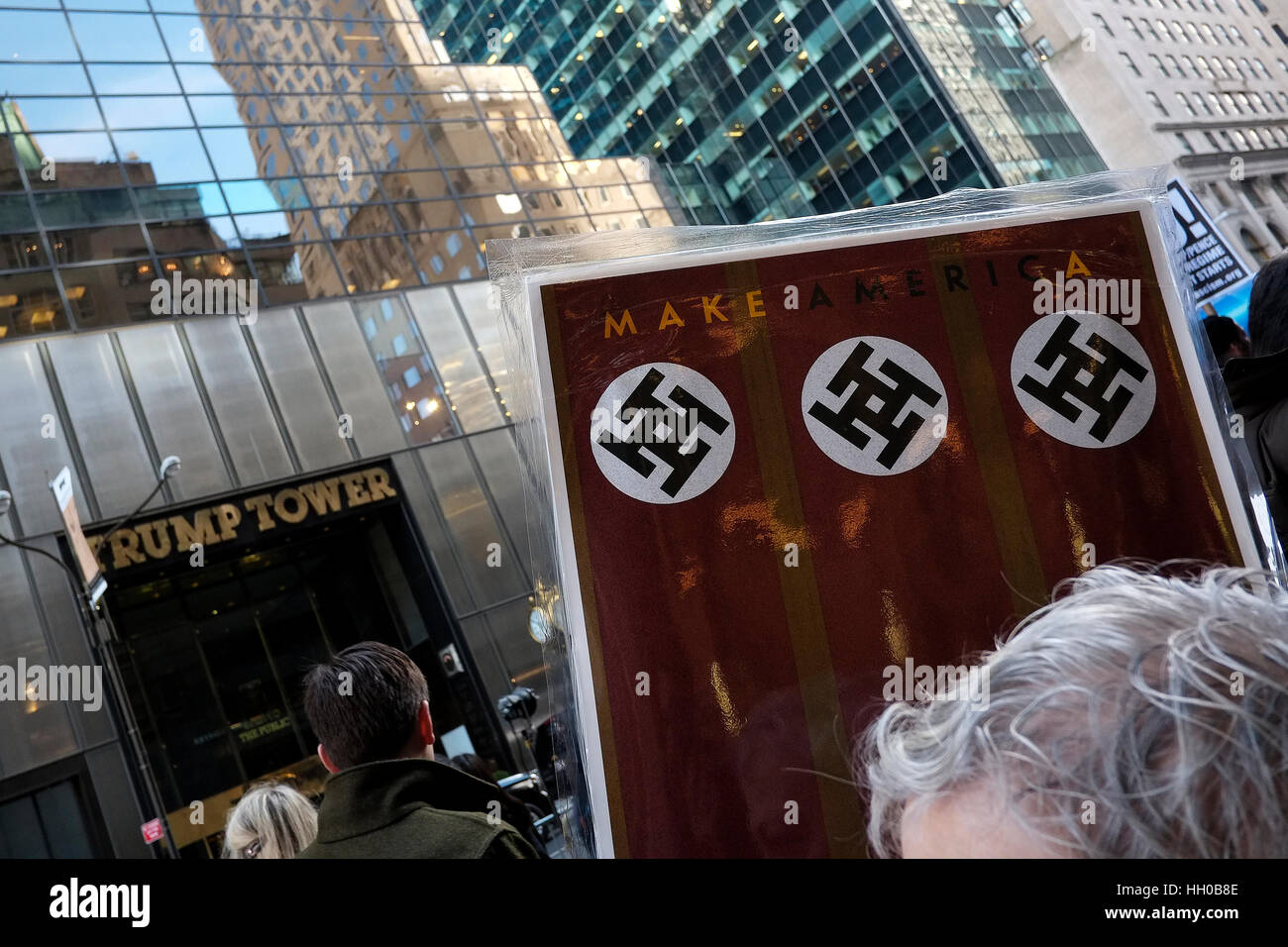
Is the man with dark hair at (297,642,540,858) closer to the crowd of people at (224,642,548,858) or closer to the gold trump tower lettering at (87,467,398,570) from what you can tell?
the crowd of people at (224,642,548,858)

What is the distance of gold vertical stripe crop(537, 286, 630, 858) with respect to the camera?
1852mm

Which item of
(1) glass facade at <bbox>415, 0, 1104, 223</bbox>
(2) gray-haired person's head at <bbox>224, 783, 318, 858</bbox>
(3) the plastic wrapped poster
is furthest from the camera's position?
(1) glass facade at <bbox>415, 0, 1104, 223</bbox>

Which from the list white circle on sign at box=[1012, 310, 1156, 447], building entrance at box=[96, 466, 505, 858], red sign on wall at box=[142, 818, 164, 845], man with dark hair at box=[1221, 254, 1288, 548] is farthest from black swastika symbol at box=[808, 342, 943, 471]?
building entrance at box=[96, 466, 505, 858]

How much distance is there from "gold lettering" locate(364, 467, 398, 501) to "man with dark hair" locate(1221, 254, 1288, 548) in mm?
20212

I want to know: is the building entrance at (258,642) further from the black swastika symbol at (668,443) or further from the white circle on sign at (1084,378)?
the white circle on sign at (1084,378)

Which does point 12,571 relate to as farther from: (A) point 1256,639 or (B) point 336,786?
(A) point 1256,639

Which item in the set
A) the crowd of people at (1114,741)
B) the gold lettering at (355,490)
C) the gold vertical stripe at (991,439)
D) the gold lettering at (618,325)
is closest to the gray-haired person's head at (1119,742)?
the crowd of people at (1114,741)

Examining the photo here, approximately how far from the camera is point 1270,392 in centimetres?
299

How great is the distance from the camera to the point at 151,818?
55.7 ft

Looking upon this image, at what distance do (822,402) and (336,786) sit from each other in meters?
1.72

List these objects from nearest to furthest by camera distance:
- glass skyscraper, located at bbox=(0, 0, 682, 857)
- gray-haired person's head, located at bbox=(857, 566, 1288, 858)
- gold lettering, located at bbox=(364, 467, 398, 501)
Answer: gray-haired person's head, located at bbox=(857, 566, 1288, 858) < glass skyscraper, located at bbox=(0, 0, 682, 857) < gold lettering, located at bbox=(364, 467, 398, 501)

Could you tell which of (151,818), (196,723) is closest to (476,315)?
(196,723)

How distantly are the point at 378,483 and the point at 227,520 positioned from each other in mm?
3308
